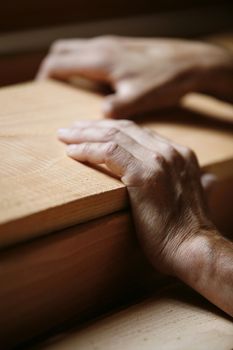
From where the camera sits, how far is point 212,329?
2.74 feet

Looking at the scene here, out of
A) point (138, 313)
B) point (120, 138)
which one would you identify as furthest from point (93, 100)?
point (138, 313)

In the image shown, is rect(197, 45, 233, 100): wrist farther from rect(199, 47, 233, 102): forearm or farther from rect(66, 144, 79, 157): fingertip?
rect(66, 144, 79, 157): fingertip

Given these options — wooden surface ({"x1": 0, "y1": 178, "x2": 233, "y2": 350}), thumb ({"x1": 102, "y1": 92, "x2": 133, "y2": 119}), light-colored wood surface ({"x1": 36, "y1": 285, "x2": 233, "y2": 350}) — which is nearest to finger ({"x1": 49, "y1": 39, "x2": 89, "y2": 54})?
thumb ({"x1": 102, "y1": 92, "x2": 133, "y2": 119})

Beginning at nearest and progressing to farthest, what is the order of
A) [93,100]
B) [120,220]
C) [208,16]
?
[120,220] < [93,100] < [208,16]

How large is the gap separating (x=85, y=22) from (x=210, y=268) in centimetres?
138

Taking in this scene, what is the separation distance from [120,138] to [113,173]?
2.8 inches

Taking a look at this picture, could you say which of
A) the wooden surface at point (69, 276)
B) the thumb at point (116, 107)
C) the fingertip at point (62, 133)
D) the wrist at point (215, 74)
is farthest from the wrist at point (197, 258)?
the wrist at point (215, 74)

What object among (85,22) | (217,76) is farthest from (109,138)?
(85,22)

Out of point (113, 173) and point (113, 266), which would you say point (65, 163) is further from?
point (113, 266)

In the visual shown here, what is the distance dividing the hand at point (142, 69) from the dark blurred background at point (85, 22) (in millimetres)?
284

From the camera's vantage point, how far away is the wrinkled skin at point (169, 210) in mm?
867

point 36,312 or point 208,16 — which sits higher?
point 208,16

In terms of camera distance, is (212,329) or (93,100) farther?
(93,100)

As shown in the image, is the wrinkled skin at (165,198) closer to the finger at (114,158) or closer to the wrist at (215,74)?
the finger at (114,158)
